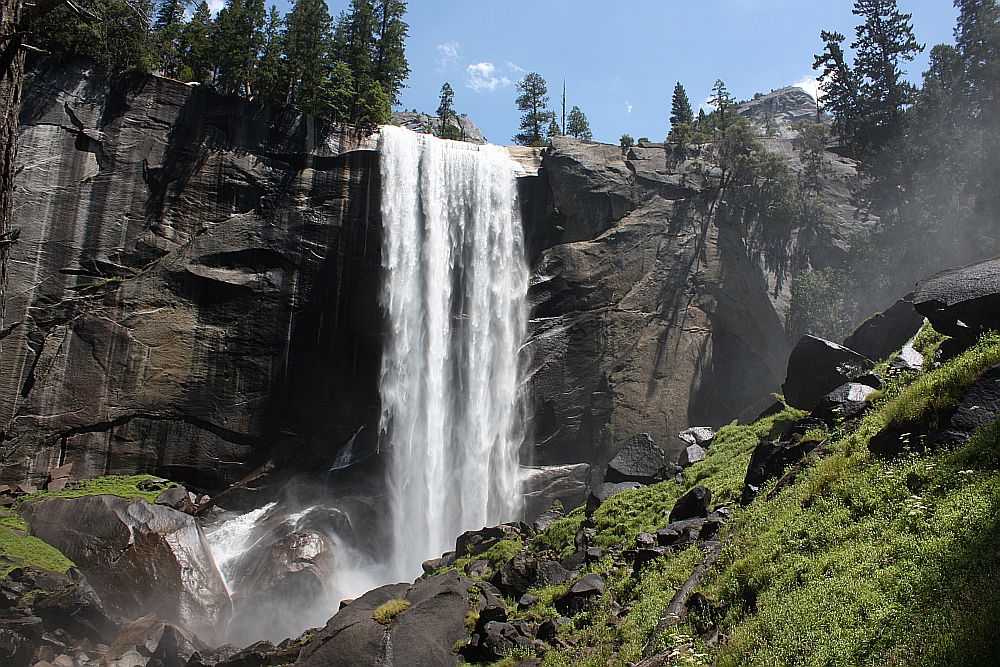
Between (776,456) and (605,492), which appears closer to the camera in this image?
(776,456)

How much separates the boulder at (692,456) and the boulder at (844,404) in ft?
25.5

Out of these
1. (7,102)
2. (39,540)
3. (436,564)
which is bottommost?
(436,564)

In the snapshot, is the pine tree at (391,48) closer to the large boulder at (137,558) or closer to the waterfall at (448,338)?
the waterfall at (448,338)

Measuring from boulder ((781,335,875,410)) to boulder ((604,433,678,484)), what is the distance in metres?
5.03

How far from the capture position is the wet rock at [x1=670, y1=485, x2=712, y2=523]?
1470cm

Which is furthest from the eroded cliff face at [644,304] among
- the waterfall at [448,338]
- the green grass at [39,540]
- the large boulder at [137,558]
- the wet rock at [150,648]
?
the green grass at [39,540]

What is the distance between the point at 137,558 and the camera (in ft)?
73.9

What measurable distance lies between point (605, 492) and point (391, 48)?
35533 mm

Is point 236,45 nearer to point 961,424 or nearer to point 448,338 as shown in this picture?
point 448,338

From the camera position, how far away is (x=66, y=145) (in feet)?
95.3

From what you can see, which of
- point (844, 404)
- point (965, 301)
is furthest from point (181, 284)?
point (965, 301)

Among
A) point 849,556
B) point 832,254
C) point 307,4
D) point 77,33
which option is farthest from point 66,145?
point 832,254

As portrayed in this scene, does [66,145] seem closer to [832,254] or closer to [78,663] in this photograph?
[78,663]

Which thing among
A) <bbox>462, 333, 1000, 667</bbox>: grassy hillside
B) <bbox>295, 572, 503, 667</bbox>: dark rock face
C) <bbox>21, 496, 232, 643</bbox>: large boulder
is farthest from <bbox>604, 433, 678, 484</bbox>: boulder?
<bbox>21, 496, 232, 643</bbox>: large boulder
